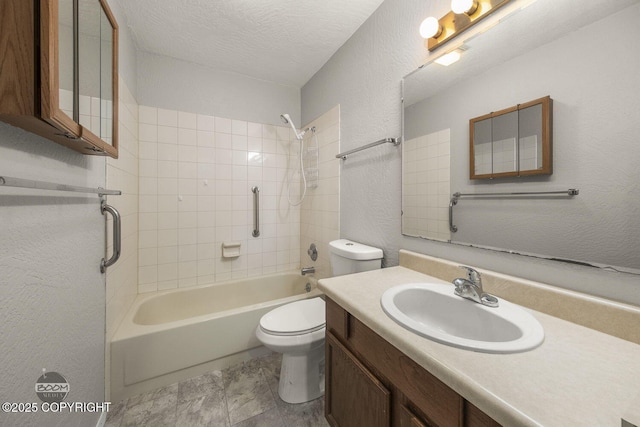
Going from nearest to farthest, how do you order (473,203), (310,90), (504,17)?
(504,17) → (473,203) → (310,90)

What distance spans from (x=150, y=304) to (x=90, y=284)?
0.92m

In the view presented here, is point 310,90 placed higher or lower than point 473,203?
higher

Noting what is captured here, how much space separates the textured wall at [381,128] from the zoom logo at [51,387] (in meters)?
1.53

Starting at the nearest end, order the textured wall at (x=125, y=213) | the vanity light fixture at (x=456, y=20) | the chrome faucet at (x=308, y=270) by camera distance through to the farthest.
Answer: the vanity light fixture at (x=456, y=20) → the textured wall at (x=125, y=213) → the chrome faucet at (x=308, y=270)

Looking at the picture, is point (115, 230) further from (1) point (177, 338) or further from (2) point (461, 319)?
(2) point (461, 319)

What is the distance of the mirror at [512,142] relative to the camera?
81 centimetres

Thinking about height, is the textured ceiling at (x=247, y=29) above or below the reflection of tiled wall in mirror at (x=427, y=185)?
above

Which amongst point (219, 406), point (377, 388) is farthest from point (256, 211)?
point (377, 388)

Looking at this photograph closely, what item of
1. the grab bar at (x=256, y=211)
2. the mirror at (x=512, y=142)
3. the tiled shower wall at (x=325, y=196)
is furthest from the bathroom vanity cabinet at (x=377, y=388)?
the grab bar at (x=256, y=211)

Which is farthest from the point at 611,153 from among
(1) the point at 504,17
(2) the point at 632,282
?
(1) the point at 504,17

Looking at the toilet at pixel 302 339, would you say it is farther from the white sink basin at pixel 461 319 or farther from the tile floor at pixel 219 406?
the white sink basin at pixel 461 319

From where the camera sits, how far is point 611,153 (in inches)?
26.6

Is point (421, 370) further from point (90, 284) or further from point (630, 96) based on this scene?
point (90, 284)

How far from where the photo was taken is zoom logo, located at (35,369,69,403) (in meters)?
0.77
